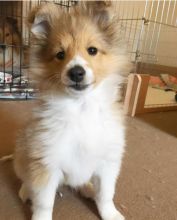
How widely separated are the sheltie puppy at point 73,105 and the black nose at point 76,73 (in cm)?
3

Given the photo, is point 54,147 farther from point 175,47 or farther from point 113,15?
point 175,47

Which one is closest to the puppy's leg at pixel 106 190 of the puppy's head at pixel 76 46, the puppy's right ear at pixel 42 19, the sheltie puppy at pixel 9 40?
the puppy's head at pixel 76 46

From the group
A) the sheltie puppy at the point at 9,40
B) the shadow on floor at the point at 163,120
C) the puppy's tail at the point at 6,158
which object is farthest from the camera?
the sheltie puppy at the point at 9,40

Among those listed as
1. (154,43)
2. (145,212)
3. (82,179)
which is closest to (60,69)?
(82,179)

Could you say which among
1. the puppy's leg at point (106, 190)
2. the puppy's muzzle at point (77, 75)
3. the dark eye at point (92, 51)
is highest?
the dark eye at point (92, 51)

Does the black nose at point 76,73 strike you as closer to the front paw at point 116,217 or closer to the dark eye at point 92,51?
the dark eye at point 92,51

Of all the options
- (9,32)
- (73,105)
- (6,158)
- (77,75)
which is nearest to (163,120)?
(6,158)

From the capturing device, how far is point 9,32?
3.12 metres

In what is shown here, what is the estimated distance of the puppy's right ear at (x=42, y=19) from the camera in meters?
0.96

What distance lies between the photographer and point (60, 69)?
97 centimetres

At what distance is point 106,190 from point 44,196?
0.24m

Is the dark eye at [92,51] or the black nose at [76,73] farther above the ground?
the dark eye at [92,51]

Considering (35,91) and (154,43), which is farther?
(154,43)

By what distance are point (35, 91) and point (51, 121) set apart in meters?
0.15
